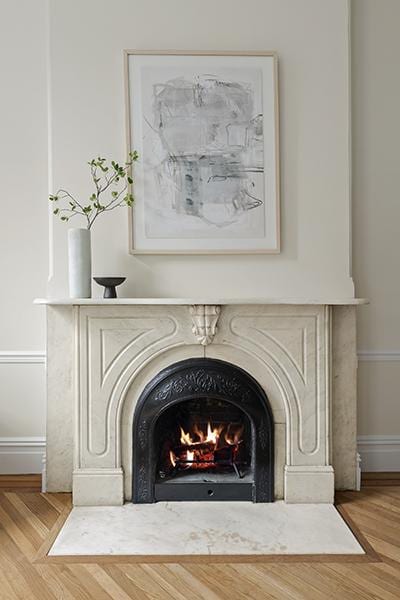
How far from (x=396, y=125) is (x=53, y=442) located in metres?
2.57

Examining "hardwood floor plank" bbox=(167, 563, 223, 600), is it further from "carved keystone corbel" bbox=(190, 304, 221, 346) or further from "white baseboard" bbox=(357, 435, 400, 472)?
"white baseboard" bbox=(357, 435, 400, 472)

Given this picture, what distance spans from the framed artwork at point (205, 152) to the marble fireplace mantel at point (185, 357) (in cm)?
38

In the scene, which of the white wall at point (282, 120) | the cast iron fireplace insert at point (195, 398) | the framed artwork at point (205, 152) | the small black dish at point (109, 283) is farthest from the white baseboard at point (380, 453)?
the small black dish at point (109, 283)

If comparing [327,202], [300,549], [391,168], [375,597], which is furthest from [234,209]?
[375,597]

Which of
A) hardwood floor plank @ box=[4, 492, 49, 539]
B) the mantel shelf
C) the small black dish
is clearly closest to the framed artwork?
the small black dish

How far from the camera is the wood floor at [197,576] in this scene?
91.8 inches

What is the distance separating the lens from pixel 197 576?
8.05ft

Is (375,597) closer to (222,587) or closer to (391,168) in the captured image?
(222,587)

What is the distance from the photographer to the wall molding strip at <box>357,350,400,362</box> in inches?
142

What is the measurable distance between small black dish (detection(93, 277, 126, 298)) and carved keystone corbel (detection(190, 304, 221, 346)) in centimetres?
39

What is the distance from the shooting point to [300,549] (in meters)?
2.67

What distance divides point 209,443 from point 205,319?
74cm

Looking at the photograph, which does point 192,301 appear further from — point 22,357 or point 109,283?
point 22,357

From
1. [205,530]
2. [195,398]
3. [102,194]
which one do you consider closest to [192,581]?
[205,530]
